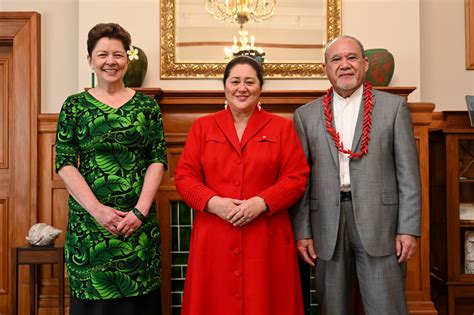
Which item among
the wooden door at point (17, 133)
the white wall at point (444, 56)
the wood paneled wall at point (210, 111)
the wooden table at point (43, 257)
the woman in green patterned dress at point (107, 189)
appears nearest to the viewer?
the woman in green patterned dress at point (107, 189)

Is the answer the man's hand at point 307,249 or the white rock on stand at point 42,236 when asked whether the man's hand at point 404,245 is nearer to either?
the man's hand at point 307,249

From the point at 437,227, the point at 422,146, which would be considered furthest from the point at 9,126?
the point at 437,227

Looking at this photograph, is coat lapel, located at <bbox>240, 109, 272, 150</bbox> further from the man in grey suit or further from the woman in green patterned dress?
the woman in green patterned dress

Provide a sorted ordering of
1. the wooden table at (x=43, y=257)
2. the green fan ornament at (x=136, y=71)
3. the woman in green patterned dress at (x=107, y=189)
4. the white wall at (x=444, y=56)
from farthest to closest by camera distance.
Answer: the white wall at (x=444, y=56)
the green fan ornament at (x=136, y=71)
the wooden table at (x=43, y=257)
the woman in green patterned dress at (x=107, y=189)

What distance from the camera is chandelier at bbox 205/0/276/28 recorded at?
366cm

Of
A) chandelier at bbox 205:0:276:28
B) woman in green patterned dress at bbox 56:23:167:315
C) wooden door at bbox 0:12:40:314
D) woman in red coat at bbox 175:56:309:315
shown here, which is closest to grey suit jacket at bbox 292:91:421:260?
woman in red coat at bbox 175:56:309:315

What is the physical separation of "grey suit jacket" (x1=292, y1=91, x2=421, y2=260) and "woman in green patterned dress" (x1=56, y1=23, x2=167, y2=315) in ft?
2.26

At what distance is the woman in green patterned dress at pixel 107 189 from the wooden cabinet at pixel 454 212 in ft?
7.36

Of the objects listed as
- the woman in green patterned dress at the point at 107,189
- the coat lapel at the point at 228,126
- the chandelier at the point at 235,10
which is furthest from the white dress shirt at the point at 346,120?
the chandelier at the point at 235,10

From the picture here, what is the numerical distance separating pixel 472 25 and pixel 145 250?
308 cm

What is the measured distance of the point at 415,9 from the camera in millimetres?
3697

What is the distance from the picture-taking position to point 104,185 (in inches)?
79.5

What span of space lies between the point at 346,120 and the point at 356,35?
5.54ft

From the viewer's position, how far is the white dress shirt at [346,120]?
217cm
